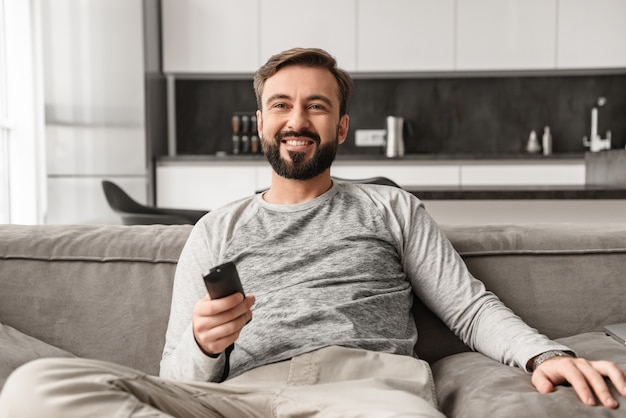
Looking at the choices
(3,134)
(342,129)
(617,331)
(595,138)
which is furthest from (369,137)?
(617,331)

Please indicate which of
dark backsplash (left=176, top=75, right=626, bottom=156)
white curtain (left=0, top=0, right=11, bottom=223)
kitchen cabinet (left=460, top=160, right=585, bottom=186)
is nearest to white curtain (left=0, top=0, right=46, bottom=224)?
white curtain (left=0, top=0, right=11, bottom=223)

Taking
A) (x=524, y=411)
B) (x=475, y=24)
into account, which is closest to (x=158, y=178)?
(x=475, y=24)

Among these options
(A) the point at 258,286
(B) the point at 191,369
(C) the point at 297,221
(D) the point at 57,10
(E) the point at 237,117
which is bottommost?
(B) the point at 191,369

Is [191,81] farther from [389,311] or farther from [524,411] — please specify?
[524,411]

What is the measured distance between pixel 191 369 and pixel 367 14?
410 centimetres

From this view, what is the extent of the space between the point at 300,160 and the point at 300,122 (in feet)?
0.29

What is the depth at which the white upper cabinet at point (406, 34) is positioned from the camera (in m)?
4.95

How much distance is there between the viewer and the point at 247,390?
3.87 ft

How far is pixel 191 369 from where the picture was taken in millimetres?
1304

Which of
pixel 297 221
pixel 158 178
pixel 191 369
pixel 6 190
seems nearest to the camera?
pixel 191 369

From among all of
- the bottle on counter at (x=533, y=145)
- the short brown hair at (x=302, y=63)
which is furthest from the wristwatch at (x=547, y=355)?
the bottle on counter at (x=533, y=145)

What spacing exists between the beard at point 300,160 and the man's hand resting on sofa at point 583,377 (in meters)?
0.67

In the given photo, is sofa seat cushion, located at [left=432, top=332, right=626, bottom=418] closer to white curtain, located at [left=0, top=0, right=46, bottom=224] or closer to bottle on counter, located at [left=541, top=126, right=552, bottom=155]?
white curtain, located at [left=0, top=0, right=46, bottom=224]

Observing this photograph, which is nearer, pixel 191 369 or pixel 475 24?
pixel 191 369
